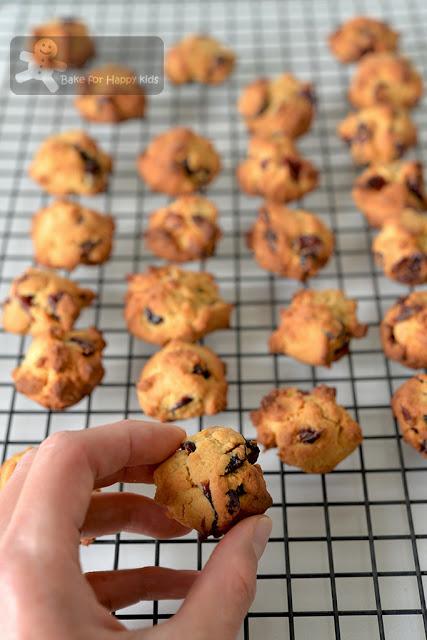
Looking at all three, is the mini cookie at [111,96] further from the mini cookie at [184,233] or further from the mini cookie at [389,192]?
the mini cookie at [389,192]

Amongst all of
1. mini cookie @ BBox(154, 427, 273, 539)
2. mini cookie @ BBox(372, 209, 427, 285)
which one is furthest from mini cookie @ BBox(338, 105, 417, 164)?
mini cookie @ BBox(154, 427, 273, 539)

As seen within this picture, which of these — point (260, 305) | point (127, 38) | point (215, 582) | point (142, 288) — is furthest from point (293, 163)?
point (215, 582)

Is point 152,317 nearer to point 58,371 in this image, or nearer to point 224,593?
point 58,371

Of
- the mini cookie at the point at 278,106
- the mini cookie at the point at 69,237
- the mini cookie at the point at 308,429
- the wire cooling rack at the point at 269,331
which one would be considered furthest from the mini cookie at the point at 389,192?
the mini cookie at the point at 69,237

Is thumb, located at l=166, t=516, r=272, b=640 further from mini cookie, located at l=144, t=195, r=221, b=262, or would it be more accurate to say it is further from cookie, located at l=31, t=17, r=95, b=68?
cookie, located at l=31, t=17, r=95, b=68

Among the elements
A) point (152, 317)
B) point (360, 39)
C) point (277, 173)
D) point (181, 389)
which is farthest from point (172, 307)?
point (360, 39)

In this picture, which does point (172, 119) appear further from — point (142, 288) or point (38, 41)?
point (142, 288)

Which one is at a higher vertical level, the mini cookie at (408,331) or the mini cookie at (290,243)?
the mini cookie at (290,243)
